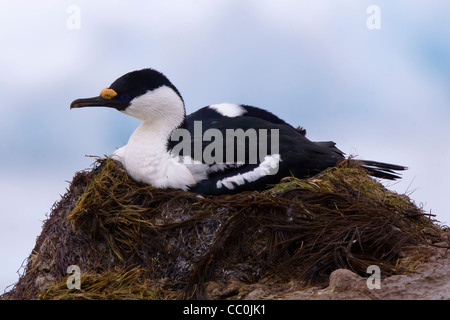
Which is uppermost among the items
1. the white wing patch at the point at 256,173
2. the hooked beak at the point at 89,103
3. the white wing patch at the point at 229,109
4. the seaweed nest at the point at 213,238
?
the hooked beak at the point at 89,103

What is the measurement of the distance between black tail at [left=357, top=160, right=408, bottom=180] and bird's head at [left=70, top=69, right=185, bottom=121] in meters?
2.36

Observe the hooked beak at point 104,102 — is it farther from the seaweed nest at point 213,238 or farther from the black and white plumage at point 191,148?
the seaweed nest at point 213,238

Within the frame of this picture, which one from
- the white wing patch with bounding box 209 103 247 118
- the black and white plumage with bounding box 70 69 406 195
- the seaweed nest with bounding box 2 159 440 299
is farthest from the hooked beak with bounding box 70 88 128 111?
the white wing patch with bounding box 209 103 247 118

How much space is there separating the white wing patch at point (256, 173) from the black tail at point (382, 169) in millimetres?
1428

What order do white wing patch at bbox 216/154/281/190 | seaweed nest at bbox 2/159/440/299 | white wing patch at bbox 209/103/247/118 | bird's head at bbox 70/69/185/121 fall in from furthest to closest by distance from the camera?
white wing patch at bbox 209/103/247/118 < bird's head at bbox 70/69/185/121 < white wing patch at bbox 216/154/281/190 < seaweed nest at bbox 2/159/440/299

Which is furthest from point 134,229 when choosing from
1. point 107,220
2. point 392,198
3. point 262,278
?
point 392,198

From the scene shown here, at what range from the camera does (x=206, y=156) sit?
6324 millimetres

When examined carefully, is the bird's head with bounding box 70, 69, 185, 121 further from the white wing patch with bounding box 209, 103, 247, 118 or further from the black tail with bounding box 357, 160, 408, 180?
the black tail with bounding box 357, 160, 408, 180

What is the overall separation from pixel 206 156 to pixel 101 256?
1461 mm

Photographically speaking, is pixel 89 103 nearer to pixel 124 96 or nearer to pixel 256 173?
pixel 124 96

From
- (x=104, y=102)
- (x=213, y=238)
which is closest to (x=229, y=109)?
(x=104, y=102)

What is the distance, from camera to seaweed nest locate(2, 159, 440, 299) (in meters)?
5.27

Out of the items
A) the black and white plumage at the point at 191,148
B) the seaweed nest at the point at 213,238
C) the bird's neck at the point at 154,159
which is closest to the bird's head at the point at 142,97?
the black and white plumage at the point at 191,148

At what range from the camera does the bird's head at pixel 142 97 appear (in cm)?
662
